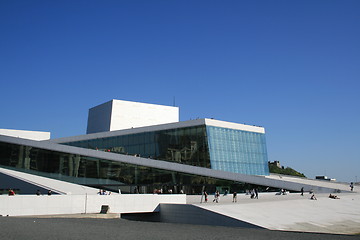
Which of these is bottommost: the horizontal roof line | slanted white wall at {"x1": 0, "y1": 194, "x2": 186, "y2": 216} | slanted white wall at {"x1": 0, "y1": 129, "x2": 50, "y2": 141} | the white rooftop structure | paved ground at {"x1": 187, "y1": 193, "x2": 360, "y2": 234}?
paved ground at {"x1": 187, "y1": 193, "x2": 360, "y2": 234}

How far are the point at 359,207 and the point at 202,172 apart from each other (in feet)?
34.7

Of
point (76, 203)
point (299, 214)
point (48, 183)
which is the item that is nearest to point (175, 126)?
point (48, 183)

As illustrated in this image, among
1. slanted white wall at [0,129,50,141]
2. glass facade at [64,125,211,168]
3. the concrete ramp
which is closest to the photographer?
the concrete ramp

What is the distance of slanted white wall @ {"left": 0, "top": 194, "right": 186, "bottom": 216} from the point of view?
58.4ft

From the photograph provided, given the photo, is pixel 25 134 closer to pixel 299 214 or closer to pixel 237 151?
pixel 237 151

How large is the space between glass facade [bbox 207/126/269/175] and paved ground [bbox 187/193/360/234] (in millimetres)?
7657

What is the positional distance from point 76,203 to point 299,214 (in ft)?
37.6

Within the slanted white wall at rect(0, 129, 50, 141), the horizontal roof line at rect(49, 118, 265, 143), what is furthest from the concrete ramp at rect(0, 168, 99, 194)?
the slanted white wall at rect(0, 129, 50, 141)

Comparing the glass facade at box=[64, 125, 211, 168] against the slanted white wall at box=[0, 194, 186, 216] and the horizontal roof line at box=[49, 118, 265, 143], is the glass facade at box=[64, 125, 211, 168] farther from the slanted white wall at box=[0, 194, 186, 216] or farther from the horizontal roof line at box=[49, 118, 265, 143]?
the slanted white wall at box=[0, 194, 186, 216]

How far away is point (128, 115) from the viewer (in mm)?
46344

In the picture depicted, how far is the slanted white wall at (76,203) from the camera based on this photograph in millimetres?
17812

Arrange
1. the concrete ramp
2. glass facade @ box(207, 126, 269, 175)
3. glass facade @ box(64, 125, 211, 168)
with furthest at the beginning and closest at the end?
glass facade @ box(207, 126, 269, 175)
glass facade @ box(64, 125, 211, 168)
the concrete ramp

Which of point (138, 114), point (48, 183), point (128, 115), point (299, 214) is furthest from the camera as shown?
point (138, 114)

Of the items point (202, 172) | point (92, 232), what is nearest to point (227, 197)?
point (202, 172)
